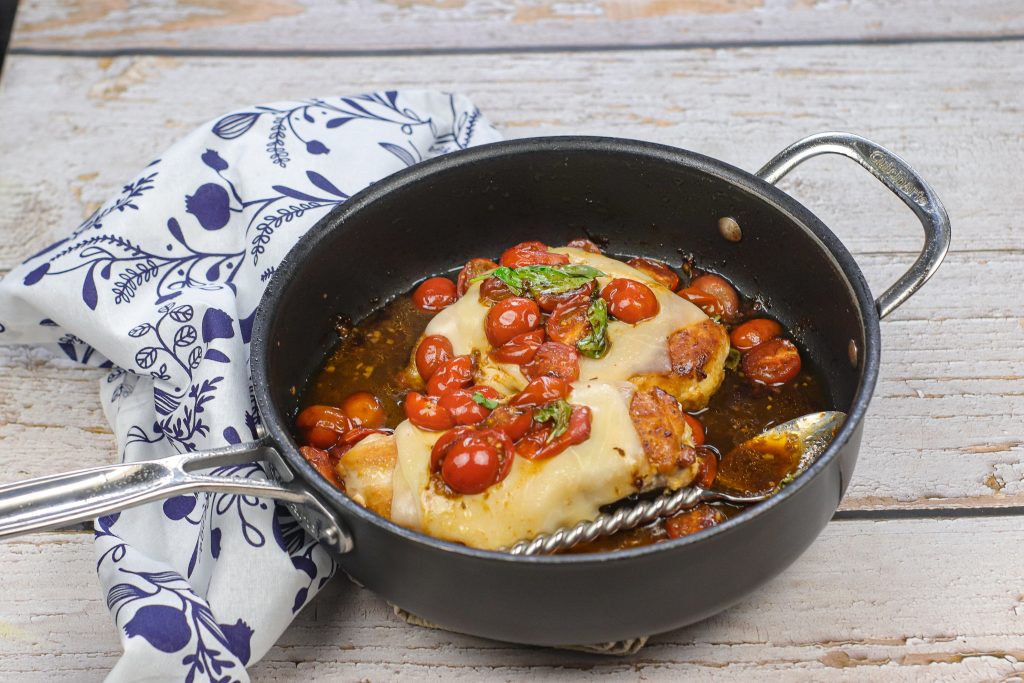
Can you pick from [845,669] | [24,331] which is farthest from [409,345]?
[845,669]

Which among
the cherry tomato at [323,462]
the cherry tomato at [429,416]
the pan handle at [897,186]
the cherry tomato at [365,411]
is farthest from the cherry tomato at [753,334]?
the cherry tomato at [323,462]

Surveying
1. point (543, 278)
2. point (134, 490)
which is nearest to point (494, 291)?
point (543, 278)

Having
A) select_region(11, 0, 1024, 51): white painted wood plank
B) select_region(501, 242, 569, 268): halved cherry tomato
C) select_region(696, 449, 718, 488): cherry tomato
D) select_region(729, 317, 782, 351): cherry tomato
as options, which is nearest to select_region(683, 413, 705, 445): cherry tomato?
select_region(696, 449, 718, 488): cherry tomato

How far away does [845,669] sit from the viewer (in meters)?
2.43

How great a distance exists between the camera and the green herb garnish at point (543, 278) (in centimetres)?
270

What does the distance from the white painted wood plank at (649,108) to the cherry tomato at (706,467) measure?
4.20 ft

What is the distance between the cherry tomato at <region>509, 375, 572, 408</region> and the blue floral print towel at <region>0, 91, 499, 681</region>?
0.60 metres

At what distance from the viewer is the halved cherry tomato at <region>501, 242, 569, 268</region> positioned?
112 inches

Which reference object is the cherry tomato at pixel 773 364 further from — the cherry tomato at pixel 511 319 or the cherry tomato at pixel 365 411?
the cherry tomato at pixel 365 411

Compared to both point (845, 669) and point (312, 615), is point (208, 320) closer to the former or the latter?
point (312, 615)

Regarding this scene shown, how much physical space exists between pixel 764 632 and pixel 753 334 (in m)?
0.78

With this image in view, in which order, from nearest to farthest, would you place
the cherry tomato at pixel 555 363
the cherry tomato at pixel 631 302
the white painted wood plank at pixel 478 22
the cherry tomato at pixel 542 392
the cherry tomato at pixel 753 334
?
the cherry tomato at pixel 542 392, the cherry tomato at pixel 555 363, the cherry tomato at pixel 631 302, the cherry tomato at pixel 753 334, the white painted wood plank at pixel 478 22

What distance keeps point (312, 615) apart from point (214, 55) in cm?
255

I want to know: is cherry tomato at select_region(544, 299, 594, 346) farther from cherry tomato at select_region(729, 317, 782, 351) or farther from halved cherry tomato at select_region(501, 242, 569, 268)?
cherry tomato at select_region(729, 317, 782, 351)
